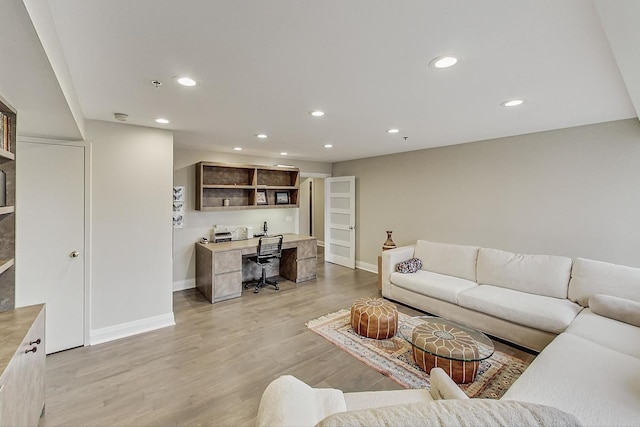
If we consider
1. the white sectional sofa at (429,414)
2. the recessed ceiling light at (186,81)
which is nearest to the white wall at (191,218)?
the recessed ceiling light at (186,81)

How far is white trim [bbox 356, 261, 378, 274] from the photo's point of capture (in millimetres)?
5657

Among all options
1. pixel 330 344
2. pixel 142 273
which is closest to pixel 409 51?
pixel 330 344

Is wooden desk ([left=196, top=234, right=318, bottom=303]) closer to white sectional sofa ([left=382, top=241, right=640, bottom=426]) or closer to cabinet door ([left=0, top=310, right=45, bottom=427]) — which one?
white sectional sofa ([left=382, top=241, right=640, bottom=426])

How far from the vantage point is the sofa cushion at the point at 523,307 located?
2.54 metres

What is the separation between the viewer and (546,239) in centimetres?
342

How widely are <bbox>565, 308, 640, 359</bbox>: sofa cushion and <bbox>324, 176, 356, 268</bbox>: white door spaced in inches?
154

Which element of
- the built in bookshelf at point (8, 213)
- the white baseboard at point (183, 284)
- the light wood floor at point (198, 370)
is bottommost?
the light wood floor at point (198, 370)

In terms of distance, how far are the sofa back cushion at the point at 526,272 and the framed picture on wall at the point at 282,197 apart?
3.59 m

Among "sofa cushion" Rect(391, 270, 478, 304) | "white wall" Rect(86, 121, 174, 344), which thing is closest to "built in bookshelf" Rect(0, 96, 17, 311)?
"white wall" Rect(86, 121, 174, 344)

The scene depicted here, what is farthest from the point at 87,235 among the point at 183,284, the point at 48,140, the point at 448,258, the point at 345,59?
the point at 448,258

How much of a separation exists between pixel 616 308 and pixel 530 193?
158 cm

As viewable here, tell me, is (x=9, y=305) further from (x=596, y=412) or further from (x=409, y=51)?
(x=596, y=412)

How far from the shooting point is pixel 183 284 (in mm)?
4578

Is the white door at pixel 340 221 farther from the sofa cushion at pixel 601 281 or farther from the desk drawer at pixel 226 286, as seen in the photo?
the sofa cushion at pixel 601 281
